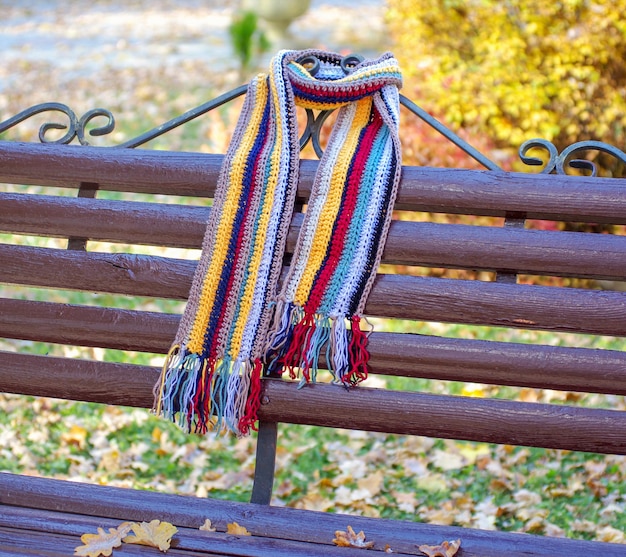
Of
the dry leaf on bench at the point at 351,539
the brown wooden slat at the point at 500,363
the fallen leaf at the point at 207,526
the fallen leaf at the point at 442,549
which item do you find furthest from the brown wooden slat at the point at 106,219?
the fallen leaf at the point at 442,549

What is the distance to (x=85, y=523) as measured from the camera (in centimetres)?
209

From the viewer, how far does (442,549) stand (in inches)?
77.2

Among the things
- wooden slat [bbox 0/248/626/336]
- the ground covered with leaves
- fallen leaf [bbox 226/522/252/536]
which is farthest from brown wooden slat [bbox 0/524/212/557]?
the ground covered with leaves

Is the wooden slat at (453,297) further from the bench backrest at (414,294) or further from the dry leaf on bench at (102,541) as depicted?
the dry leaf on bench at (102,541)

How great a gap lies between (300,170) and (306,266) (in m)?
0.30

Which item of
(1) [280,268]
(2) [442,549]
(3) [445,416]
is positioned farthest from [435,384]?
(2) [442,549]

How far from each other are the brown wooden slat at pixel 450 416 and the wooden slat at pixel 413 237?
367 mm

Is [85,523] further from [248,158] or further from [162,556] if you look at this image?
[248,158]

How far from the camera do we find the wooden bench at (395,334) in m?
2.11

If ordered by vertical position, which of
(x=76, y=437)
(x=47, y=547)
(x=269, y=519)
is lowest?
(x=47, y=547)

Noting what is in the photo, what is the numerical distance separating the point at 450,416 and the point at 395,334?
0.26m

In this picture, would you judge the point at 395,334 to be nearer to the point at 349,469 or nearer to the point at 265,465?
the point at 265,465

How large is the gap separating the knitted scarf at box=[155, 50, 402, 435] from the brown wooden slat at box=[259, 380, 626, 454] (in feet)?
0.16

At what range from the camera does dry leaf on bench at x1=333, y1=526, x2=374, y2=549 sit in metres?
2.00
